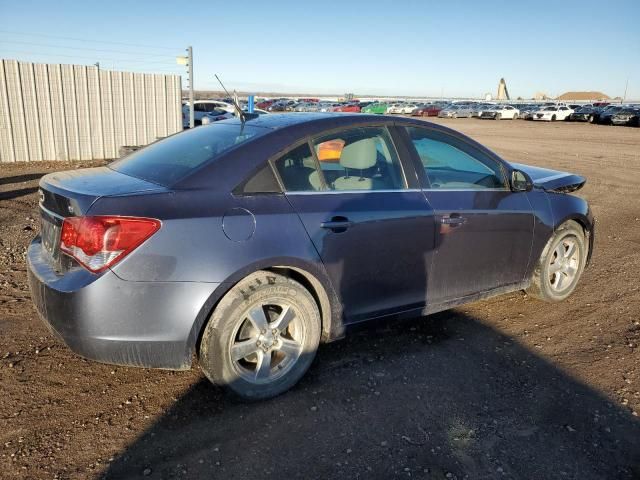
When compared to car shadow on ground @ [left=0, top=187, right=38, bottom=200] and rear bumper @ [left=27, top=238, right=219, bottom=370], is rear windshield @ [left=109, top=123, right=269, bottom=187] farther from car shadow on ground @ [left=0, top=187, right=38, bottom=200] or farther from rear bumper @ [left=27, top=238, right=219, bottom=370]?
car shadow on ground @ [left=0, top=187, right=38, bottom=200]

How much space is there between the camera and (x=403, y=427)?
2898mm

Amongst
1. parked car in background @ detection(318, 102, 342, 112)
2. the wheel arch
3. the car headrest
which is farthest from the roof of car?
parked car in background @ detection(318, 102, 342, 112)

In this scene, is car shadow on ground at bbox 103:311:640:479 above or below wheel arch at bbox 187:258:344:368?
below

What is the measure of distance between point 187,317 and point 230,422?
0.67 meters

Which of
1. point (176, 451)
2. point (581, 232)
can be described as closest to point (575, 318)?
point (581, 232)

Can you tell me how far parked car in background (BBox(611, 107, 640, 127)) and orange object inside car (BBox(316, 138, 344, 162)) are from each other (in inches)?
1594

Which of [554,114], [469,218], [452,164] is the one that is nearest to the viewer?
[469,218]

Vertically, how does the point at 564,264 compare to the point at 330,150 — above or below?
below

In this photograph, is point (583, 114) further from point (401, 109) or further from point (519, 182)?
point (519, 182)

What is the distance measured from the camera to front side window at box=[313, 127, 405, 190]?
3418 mm

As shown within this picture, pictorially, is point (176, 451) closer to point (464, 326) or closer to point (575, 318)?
point (464, 326)

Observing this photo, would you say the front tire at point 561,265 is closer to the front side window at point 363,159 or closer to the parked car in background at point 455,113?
the front side window at point 363,159

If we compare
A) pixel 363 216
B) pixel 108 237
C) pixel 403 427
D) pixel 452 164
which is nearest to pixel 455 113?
pixel 452 164

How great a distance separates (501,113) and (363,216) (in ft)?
172
